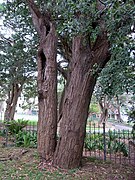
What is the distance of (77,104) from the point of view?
Result: 15.5 ft

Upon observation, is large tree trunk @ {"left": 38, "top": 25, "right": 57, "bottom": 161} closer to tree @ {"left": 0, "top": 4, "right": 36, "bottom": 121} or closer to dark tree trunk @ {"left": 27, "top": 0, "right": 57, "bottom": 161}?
dark tree trunk @ {"left": 27, "top": 0, "right": 57, "bottom": 161}

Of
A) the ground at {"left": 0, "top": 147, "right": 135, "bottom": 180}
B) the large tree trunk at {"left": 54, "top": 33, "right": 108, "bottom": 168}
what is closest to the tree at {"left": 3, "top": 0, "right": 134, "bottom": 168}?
the large tree trunk at {"left": 54, "top": 33, "right": 108, "bottom": 168}

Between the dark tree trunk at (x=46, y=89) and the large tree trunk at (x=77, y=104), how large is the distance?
27cm

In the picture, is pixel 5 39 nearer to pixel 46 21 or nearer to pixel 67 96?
pixel 46 21

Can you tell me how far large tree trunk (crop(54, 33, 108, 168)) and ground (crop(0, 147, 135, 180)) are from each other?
0.27m

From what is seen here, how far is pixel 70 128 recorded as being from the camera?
4.61m

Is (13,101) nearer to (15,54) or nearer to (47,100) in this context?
(15,54)

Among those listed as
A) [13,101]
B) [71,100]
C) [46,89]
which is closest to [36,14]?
[46,89]

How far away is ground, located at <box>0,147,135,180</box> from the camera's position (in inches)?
165

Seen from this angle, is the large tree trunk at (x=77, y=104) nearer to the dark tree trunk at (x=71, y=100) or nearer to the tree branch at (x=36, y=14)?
the dark tree trunk at (x=71, y=100)

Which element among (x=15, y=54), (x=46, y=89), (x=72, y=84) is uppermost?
(x=15, y=54)

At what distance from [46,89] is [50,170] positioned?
1810 mm

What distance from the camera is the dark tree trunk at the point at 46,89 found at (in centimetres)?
486

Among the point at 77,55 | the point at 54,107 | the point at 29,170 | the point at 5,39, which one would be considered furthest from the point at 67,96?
the point at 5,39
